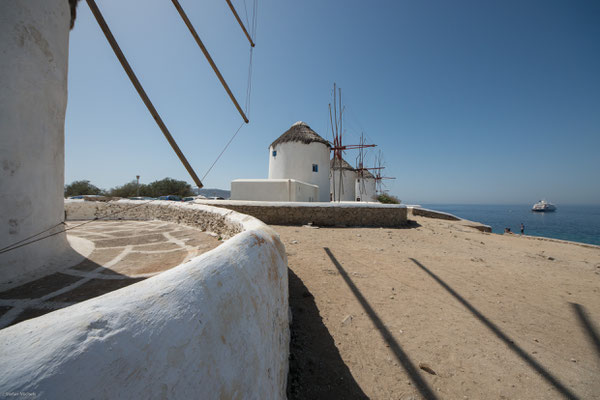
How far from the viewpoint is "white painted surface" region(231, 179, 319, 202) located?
14.3 metres

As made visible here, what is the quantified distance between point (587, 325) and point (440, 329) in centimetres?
225

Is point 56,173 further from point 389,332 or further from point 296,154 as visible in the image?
point 296,154

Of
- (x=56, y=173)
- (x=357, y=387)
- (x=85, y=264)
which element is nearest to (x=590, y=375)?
(x=357, y=387)

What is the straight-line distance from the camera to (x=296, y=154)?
19.5 meters

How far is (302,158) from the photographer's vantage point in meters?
19.5

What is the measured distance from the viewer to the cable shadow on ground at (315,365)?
7.45 ft

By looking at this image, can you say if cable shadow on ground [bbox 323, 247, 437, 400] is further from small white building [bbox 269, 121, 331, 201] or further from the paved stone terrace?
small white building [bbox 269, 121, 331, 201]

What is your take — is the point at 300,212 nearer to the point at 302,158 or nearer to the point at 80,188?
the point at 302,158

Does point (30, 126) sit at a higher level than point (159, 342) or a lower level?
higher

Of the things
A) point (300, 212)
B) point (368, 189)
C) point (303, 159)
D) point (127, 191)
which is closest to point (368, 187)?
point (368, 189)

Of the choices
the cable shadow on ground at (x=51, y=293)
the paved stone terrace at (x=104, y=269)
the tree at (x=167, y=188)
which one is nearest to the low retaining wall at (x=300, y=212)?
the paved stone terrace at (x=104, y=269)

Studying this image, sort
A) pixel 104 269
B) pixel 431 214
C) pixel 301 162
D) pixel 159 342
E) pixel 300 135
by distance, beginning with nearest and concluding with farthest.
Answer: pixel 159 342, pixel 104 269, pixel 431 214, pixel 301 162, pixel 300 135

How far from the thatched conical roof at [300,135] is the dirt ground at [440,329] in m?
15.1

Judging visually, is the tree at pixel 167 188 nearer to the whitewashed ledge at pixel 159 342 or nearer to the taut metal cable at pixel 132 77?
the taut metal cable at pixel 132 77
